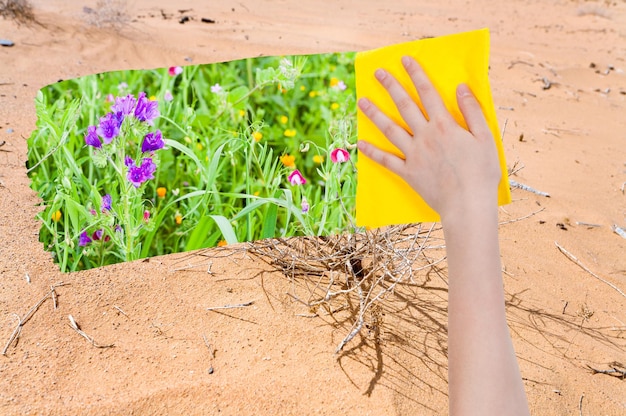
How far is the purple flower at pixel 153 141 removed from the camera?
1.27m

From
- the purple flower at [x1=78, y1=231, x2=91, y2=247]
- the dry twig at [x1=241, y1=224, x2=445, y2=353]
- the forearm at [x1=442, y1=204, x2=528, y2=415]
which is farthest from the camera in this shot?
the dry twig at [x1=241, y1=224, x2=445, y2=353]

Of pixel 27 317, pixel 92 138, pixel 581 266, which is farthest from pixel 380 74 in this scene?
pixel 581 266

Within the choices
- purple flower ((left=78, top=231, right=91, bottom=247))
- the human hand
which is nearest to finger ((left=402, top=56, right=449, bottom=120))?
the human hand

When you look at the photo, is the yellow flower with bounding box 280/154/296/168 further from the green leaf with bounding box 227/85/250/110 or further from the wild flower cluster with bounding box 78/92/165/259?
the wild flower cluster with bounding box 78/92/165/259

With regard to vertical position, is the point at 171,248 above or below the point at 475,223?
below

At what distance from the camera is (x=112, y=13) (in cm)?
394

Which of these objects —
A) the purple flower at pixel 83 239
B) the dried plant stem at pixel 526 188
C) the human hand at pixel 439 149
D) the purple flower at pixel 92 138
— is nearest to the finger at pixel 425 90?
the human hand at pixel 439 149

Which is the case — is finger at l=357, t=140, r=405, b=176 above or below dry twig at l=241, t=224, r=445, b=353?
above

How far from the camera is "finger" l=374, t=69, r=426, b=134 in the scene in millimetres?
879

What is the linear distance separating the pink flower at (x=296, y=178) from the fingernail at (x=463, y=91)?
471 mm

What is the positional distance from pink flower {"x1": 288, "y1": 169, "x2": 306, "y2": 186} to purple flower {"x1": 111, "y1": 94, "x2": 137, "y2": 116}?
35cm

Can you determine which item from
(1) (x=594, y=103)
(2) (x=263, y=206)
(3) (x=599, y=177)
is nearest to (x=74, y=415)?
(2) (x=263, y=206)

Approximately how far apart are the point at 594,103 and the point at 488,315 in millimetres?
3124

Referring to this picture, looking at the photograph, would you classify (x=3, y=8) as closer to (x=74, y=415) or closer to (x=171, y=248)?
(x=171, y=248)
